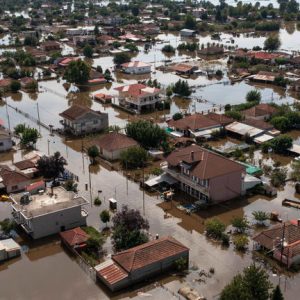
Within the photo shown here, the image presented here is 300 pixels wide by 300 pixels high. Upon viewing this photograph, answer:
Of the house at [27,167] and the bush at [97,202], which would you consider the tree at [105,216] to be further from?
the house at [27,167]

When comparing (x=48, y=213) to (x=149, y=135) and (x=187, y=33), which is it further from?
(x=187, y=33)

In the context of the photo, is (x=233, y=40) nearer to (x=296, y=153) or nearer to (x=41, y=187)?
(x=296, y=153)

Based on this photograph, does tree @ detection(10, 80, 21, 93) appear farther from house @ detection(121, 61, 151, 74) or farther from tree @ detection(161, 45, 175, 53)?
tree @ detection(161, 45, 175, 53)

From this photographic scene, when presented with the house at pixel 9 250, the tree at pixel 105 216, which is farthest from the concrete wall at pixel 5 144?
the tree at pixel 105 216

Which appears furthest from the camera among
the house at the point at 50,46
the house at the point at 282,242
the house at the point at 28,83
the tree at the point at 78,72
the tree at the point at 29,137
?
the house at the point at 50,46

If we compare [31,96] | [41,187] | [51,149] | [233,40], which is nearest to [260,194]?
[41,187]

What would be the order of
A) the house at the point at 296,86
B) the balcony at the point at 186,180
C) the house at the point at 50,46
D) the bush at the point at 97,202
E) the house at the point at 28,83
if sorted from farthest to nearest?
the house at the point at 50,46 → the house at the point at 28,83 → the house at the point at 296,86 → the bush at the point at 97,202 → the balcony at the point at 186,180
